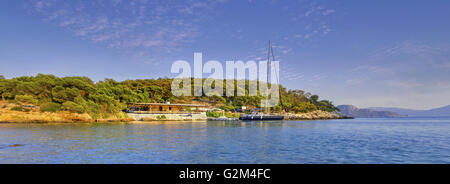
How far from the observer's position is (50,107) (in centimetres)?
5228

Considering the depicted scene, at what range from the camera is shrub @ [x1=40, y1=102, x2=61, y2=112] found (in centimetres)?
5174

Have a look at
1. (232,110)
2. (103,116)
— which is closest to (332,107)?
(232,110)

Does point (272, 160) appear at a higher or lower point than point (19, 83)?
lower

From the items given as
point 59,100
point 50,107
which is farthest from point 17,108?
point 59,100

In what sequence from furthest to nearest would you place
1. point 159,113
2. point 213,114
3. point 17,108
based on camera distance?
point 213,114, point 159,113, point 17,108

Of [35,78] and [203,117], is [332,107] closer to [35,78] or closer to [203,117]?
[203,117]

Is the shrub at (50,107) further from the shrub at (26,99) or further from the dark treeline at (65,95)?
the shrub at (26,99)

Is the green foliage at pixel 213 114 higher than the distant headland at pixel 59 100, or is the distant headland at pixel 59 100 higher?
the distant headland at pixel 59 100

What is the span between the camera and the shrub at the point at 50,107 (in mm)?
51737

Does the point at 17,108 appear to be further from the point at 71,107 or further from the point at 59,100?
the point at 71,107

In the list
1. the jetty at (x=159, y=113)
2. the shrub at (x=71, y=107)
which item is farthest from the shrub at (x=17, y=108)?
the jetty at (x=159, y=113)
